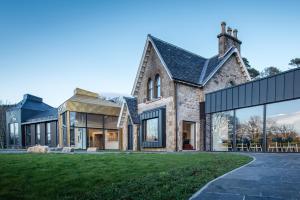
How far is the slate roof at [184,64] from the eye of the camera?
21781mm

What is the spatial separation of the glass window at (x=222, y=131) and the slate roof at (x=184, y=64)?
3716 millimetres

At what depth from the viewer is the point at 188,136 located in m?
22.5

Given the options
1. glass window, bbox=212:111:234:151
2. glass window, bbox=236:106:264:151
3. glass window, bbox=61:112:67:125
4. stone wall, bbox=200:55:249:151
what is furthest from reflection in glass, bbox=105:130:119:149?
glass window, bbox=236:106:264:151

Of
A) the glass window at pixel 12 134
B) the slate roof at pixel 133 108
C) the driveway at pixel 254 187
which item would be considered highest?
the slate roof at pixel 133 108

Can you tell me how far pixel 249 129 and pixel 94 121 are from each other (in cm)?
2034

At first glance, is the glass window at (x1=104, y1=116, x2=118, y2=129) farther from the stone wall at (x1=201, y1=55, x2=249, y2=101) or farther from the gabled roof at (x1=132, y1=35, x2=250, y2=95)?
the stone wall at (x1=201, y1=55, x2=249, y2=101)

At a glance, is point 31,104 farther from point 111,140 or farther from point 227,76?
point 227,76

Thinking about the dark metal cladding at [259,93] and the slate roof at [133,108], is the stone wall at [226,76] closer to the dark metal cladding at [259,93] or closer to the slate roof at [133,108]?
the dark metal cladding at [259,93]

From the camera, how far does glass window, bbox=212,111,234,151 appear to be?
1880cm

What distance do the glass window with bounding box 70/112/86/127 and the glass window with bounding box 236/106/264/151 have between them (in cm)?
1937

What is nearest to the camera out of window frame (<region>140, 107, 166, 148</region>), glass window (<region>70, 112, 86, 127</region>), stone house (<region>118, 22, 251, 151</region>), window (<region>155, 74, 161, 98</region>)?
stone house (<region>118, 22, 251, 151</region>)

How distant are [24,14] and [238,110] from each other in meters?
15.6

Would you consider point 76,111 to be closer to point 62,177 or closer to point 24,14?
point 24,14

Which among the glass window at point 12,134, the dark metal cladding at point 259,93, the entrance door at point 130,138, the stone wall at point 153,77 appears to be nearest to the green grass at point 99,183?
the dark metal cladding at point 259,93
